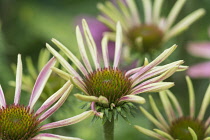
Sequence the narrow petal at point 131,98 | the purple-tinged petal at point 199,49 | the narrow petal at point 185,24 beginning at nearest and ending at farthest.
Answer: the narrow petal at point 131,98
the narrow petal at point 185,24
the purple-tinged petal at point 199,49

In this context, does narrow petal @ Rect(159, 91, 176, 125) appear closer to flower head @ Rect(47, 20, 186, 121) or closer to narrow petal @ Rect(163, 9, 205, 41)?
flower head @ Rect(47, 20, 186, 121)

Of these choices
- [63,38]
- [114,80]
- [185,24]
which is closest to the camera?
[114,80]

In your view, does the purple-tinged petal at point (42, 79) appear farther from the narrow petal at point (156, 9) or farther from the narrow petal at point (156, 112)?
the narrow petal at point (156, 9)

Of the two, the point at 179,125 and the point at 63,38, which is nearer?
the point at 179,125

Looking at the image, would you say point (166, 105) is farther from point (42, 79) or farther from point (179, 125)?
point (42, 79)

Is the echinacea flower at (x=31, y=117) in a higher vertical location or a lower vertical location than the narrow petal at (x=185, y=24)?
lower

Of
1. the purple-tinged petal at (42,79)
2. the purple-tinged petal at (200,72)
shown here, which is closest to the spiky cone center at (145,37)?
the purple-tinged petal at (200,72)

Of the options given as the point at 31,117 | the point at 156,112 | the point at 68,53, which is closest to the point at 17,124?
the point at 31,117

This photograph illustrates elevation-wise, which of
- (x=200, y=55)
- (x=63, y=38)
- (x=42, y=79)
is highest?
(x=63, y=38)

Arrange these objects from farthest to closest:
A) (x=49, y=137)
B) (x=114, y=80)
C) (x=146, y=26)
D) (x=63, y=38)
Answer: (x=63, y=38)
(x=146, y=26)
(x=114, y=80)
(x=49, y=137)
